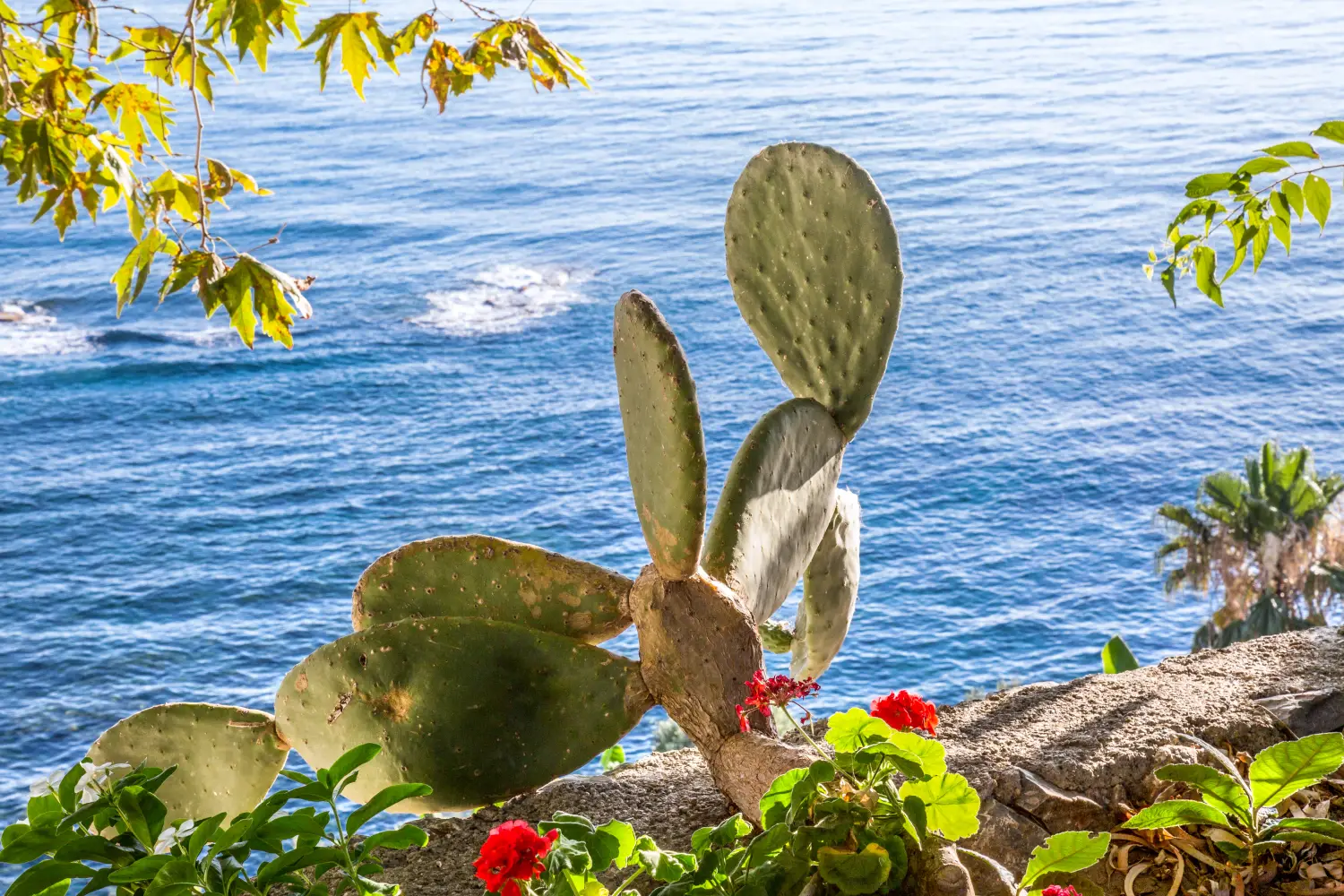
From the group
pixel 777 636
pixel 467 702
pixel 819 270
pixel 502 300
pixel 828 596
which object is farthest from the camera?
pixel 502 300

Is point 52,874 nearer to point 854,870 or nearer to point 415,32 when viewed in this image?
point 854,870

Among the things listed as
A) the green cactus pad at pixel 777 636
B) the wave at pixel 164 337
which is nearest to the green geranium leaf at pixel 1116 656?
the green cactus pad at pixel 777 636

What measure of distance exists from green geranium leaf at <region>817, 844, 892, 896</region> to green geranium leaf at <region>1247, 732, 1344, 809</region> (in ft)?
1.37

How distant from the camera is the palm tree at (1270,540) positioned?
1691 cm

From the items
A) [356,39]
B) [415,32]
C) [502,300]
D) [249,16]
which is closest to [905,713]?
[249,16]

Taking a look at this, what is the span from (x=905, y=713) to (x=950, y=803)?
145mm

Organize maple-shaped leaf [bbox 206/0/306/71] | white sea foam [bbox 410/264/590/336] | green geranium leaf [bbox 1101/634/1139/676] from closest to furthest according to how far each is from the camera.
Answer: maple-shaped leaf [bbox 206/0/306/71]
green geranium leaf [bbox 1101/634/1139/676]
white sea foam [bbox 410/264/590/336]

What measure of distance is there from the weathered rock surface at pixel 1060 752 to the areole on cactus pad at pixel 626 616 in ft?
0.53

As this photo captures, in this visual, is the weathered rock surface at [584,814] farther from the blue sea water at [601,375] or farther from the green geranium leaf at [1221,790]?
the blue sea water at [601,375]

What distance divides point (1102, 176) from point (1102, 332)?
8.63 meters

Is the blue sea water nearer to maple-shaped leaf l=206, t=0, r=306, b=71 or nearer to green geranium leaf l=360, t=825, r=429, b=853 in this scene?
maple-shaped leaf l=206, t=0, r=306, b=71

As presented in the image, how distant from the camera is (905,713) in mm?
1274

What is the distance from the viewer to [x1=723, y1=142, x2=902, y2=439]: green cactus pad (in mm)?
2152

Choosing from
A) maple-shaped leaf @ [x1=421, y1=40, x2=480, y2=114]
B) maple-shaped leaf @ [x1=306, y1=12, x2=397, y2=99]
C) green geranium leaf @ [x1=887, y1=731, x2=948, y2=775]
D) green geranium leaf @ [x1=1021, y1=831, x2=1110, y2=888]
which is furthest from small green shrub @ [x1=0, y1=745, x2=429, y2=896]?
maple-shaped leaf @ [x1=421, y1=40, x2=480, y2=114]
